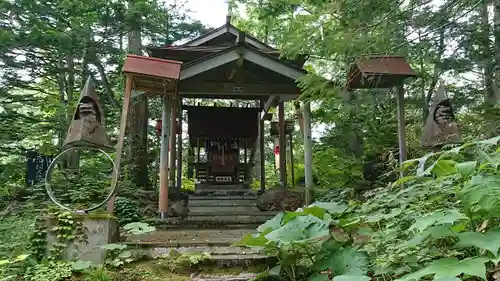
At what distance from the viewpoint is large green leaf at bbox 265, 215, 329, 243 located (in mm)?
2928

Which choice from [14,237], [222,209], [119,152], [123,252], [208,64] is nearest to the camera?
[123,252]

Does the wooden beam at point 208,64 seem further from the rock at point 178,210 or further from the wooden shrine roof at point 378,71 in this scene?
the rock at point 178,210

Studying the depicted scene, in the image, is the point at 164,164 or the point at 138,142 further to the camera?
the point at 138,142

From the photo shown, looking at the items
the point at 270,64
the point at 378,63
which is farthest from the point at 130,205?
the point at 378,63

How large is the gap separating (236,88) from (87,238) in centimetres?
451

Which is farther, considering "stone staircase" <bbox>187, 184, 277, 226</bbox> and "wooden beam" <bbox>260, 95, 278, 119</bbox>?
"wooden beam" <bbox>260, 95, 278, 119</bbox>

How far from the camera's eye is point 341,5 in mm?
4707

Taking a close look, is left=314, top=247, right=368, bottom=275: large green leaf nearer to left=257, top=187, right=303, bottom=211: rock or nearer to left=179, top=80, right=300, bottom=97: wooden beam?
left=257, top=187, right=303, bottom=211: rock

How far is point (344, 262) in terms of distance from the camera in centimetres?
276

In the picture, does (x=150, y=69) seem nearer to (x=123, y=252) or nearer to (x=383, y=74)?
(x=123, y=252)

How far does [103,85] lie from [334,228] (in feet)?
31.7

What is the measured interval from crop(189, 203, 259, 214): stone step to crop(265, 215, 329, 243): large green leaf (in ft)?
16.8

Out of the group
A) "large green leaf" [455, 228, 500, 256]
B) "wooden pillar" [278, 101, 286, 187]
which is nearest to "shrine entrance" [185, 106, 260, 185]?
"wooden pillar" [278, 101, 286, 187]

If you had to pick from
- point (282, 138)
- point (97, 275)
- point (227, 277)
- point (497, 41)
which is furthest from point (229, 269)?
point (282, 138)
